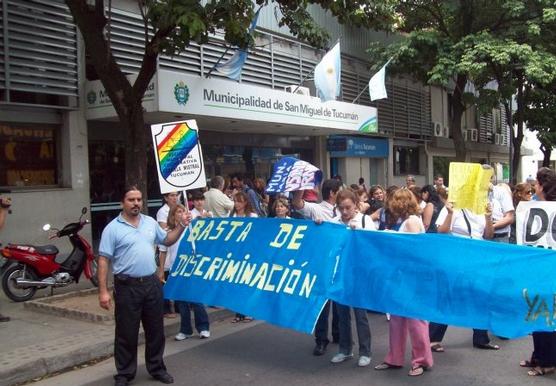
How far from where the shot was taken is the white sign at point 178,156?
6.43 m

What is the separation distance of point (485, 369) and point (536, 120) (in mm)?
25056

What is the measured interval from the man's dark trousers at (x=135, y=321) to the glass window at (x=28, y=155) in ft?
23.8

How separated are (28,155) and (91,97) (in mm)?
1742

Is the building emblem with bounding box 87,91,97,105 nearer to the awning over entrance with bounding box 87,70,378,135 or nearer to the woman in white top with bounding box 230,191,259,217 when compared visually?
the awning over entrance with bounding box 87,70,378,135

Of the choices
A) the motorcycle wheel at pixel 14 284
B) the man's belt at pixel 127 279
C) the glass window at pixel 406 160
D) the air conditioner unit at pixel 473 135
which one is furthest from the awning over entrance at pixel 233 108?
the air conditioner unit at pixel 473 135

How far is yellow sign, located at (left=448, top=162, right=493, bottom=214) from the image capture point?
5.99 metres

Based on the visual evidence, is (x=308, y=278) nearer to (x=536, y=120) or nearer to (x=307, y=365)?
(x=307, y=365)

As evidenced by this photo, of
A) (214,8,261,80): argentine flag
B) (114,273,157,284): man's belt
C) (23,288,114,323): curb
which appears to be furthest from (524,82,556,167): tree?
(114,273,157,284): man's belt

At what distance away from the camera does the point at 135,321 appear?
5.23 meters

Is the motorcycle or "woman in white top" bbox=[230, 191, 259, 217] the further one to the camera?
the motorcycle

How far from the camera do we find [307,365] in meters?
5.85

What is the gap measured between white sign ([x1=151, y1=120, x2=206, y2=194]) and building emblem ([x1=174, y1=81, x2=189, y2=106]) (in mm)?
5691

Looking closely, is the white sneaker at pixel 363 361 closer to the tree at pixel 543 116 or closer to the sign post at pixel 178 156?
the sign post at pixel 178 156

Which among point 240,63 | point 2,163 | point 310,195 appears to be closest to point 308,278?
point 310,195
